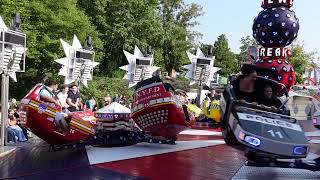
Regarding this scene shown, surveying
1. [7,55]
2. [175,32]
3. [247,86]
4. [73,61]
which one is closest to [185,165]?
[247,86]

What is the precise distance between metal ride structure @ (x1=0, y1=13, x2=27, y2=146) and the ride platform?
0.76 meters

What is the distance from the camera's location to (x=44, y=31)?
30.0 m

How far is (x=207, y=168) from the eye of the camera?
672 cm

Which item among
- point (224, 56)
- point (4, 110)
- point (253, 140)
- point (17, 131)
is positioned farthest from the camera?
point (224, 56)

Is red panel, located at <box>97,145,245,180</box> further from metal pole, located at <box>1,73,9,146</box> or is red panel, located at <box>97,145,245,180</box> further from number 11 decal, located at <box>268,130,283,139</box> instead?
metal pole, located at <box>1,73,9,146</box>

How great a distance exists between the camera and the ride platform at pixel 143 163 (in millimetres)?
6297

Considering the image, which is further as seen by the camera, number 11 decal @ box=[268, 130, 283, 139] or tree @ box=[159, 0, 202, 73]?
tree @ box=[159, 0, 202, 73]

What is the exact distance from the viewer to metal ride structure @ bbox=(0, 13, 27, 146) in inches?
364

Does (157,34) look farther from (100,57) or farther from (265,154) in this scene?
(265,154)

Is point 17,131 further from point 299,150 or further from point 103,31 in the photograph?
point 103,31

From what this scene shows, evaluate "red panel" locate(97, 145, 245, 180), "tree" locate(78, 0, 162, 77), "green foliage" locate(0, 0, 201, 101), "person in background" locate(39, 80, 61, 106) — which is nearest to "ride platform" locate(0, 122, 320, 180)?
"red panel" locate(97, 145, 245, 180)

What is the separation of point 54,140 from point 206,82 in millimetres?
10577

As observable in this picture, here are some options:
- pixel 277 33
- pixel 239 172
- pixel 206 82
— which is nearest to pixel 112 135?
pixel 239 172

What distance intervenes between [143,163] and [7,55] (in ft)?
13.1
